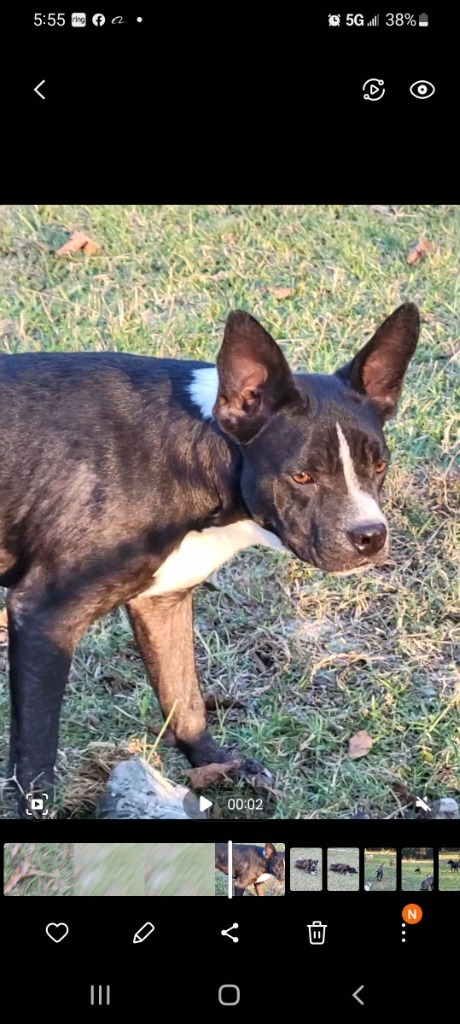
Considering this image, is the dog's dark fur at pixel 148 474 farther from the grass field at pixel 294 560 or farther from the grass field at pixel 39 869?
the grass field at pixel 39 869

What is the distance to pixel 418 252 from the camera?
7867mm

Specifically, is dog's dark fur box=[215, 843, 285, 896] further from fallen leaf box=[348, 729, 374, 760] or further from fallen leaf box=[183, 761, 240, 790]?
fallen leaf box=[348, 729, 374, 760]

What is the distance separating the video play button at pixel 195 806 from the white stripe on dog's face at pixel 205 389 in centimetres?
124

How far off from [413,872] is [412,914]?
104 mm

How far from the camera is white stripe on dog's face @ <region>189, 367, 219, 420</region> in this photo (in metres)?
4.54

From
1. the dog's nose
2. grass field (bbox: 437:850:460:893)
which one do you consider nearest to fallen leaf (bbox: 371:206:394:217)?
the dog's nose

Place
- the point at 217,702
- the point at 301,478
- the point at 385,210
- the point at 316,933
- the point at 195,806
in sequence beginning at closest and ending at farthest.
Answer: the point at 316,933
the point at 301,478
the point at 195,806
the point at 217,702
the point at 385,210

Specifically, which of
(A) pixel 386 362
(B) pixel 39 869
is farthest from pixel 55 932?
(A) pixel 386 362

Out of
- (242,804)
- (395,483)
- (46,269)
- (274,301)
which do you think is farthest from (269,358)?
(46,269)

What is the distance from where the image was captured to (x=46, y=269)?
7.93 meters

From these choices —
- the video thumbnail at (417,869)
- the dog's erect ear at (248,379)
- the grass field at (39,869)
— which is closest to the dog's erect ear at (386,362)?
the dog's erect ear at (248,379)

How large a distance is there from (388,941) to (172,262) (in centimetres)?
512
